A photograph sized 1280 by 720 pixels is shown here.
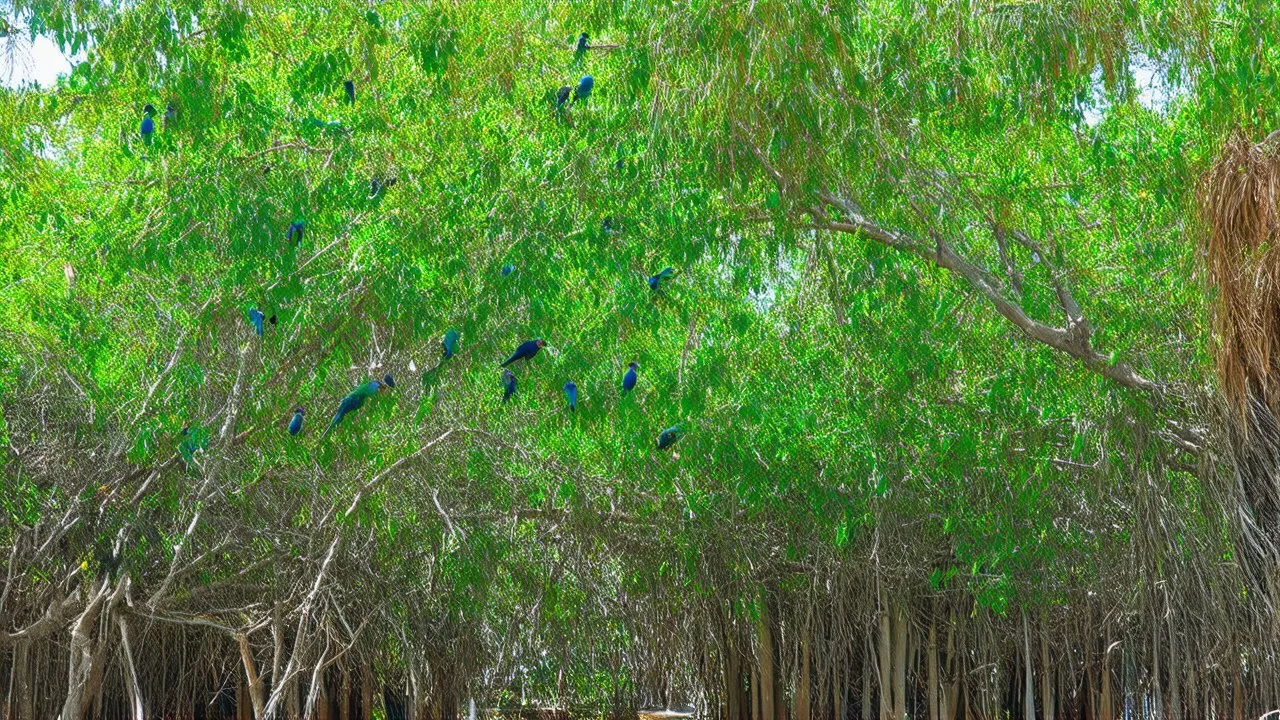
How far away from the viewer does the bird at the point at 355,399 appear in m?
5.41

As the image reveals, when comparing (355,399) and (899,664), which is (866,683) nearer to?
(899,664)

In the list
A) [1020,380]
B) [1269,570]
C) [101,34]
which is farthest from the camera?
[1020,380]

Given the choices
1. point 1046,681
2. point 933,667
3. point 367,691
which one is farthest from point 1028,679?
point 367,691

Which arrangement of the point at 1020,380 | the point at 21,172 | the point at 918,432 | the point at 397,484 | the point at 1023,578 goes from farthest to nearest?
the point at 1023,578
the point at 397,484
the point at 918,432
the point at 1020,380
the point at 21,172

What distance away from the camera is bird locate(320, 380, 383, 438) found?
541 cm

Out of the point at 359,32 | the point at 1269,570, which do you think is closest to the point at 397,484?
the point at 359,32

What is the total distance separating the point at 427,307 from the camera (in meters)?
5.84

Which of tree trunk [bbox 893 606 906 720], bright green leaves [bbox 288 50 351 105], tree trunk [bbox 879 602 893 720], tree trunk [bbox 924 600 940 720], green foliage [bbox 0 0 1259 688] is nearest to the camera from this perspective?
green foliage [bbox 0 0 1259 688]

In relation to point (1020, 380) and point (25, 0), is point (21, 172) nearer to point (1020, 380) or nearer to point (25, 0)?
point (25, 0)

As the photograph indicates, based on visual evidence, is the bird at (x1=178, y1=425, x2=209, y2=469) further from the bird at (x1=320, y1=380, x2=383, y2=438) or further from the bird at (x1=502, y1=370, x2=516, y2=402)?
the bird at (x1=502, y1=370, x2=516, y2=402)

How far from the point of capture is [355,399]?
546cm

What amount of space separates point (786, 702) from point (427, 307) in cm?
638

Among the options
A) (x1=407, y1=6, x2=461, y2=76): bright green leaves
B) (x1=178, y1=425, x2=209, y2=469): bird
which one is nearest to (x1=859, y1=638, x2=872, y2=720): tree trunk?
(x1=178, y1=425, x2=209, y2=469): bird

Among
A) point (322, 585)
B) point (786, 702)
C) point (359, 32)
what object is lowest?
point (786, 702)
